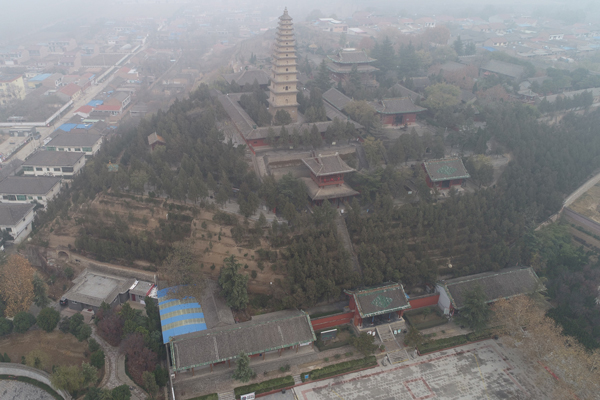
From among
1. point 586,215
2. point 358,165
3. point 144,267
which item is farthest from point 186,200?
point 586,215

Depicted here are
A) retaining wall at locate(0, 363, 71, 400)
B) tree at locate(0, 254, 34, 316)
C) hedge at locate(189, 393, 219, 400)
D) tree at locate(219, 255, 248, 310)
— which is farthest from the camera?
tree at locate(0, 254, 34, 316)

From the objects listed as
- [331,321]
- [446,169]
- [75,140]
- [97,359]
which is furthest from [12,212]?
[446,169]

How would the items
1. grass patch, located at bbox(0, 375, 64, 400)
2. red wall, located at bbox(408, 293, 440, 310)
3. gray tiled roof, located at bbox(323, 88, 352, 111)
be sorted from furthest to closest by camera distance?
gray tiled roof, located at bbox(323, 88, 352, 111)
red wall, located at bbox(408, 293, 440, 310)
grass patch, located at bbox(0, 375, 64, 400)

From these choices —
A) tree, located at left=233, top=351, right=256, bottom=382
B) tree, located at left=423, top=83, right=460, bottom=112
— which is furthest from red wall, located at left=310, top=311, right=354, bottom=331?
tree, located at left=423, top=83, right=460, bottom=112

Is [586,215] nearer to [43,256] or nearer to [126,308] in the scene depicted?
[126,308]

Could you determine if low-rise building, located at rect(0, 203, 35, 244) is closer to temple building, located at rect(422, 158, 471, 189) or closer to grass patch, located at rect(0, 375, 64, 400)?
grass patch, located at rect(0, 375, 64, 400)
